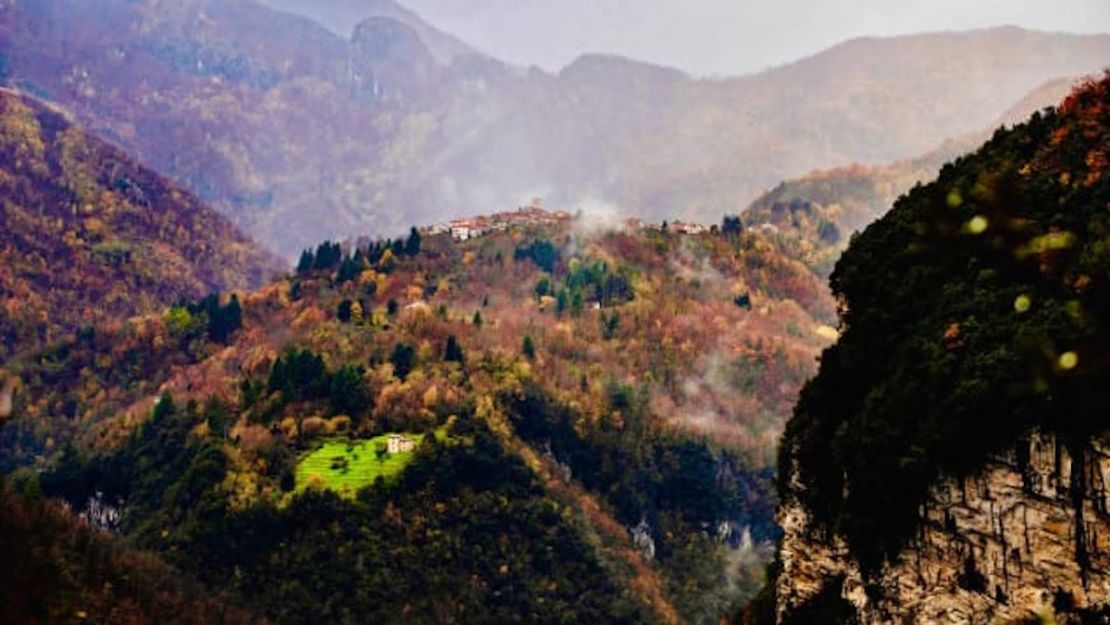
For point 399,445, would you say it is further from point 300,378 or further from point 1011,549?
point 1011,549

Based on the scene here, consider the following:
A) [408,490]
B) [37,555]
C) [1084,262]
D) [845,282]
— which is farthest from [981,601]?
[408,490]

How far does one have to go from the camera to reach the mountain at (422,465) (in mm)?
115375

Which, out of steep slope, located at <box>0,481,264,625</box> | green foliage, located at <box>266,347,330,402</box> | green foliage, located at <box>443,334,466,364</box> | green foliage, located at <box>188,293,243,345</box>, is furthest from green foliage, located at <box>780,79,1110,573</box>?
green foliage, located at <box>188,293,243,345</box>

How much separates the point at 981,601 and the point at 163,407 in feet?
430

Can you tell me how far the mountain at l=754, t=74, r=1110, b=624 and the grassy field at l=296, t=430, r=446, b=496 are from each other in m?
84.0

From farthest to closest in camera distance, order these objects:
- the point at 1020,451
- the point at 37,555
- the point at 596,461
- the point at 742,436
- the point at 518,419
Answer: the point at 742,436 → the point at 596,461 → the point at 518,419 → the point at 37,555 → the point at 1020,451

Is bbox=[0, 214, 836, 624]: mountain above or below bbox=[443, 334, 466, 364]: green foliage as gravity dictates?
below

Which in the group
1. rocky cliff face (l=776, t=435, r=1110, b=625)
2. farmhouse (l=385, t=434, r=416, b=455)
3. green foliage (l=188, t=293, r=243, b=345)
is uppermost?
green foliage (l=188, t=293, r=243, b=345)

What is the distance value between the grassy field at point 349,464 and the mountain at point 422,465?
0.38 meters

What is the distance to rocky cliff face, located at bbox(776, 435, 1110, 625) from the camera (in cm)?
2905

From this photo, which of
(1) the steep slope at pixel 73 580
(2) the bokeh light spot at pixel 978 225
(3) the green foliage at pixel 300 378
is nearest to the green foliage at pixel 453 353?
(3) the green foliage at pixel 300 378

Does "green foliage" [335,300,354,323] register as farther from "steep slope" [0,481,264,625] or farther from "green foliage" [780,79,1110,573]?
"green foliage" [780,79,1110,573]

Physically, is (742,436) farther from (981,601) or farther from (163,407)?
(981,601)

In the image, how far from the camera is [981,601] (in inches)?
1248
